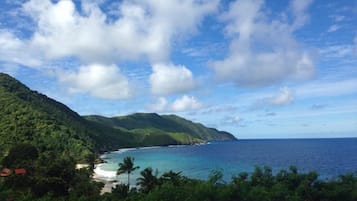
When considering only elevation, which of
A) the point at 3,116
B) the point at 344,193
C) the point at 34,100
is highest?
the point at 34,100

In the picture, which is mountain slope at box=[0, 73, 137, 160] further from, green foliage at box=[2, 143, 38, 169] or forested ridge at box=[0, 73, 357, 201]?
green foliage at box=[2, 143, 38, 169]

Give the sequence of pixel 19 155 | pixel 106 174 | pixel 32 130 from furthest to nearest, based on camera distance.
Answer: pixel 32 130
pixel 106 174
pixel 19 155

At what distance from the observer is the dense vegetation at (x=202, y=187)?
28.5 metres

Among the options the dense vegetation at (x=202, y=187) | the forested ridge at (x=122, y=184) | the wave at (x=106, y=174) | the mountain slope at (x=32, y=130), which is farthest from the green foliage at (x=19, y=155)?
the mountain slope at (x=32, y=130)

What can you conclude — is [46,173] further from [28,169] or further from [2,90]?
[2,90]

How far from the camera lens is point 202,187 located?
28.7 meters

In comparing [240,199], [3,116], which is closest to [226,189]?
[240,199]

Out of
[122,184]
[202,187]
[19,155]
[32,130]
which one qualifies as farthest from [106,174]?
[202,187]

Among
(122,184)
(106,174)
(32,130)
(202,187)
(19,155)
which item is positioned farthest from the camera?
(32,130)

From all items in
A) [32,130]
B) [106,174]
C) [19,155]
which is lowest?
[106,174]

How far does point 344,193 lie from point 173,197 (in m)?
19.7

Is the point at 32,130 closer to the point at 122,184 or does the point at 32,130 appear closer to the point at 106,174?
the point at 106,174

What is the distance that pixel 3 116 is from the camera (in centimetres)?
14138

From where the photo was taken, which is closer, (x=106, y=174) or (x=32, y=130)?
(x=106, y=174)
